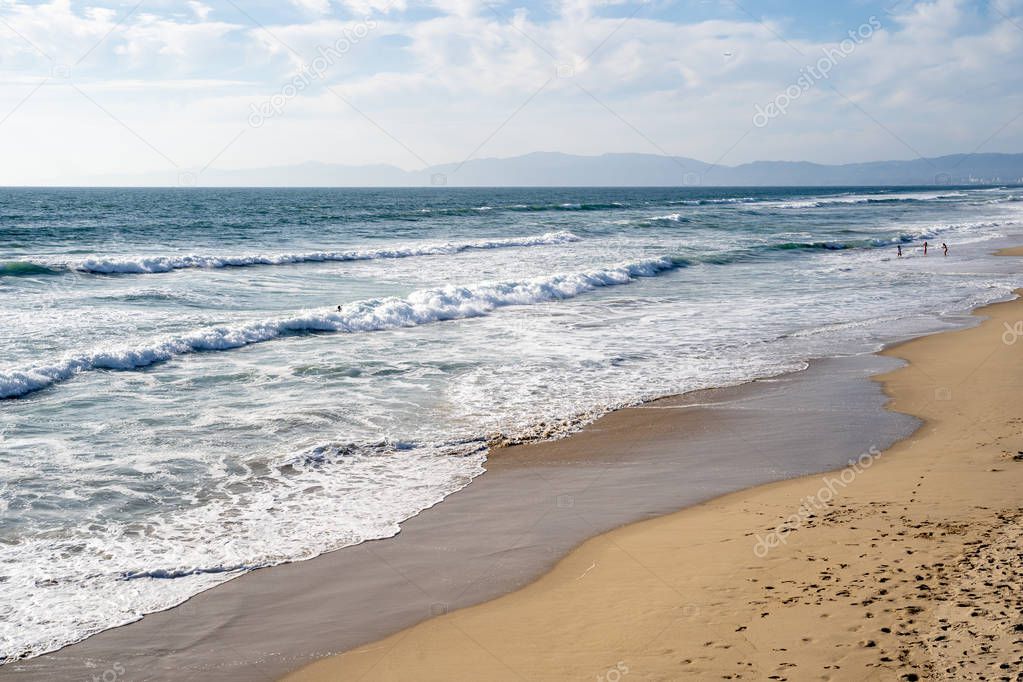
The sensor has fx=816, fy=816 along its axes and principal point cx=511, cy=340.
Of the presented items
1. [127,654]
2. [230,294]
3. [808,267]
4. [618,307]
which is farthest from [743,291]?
[127,654]

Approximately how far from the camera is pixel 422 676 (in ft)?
15.4

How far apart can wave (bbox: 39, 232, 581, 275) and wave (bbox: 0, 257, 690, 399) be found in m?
10.9

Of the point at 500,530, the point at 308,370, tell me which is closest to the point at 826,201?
the point at 308,370

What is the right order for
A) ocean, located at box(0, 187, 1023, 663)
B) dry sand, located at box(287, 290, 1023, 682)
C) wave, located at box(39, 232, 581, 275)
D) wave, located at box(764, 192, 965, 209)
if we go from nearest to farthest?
dry sand, located at box(287, 290, 1023, 682) → ocean, located at box(0, 187, 1023, 663) → wave, located at box(39, 232, 581, 275) → wave, located at box(764, 192, 965, 209)

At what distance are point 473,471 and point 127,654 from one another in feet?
13.1

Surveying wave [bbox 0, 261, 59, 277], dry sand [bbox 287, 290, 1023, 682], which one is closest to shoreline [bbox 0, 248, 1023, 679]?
dry sand [bbox 287, 290, 1023, 682]

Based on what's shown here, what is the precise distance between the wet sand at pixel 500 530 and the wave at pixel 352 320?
24.8ft

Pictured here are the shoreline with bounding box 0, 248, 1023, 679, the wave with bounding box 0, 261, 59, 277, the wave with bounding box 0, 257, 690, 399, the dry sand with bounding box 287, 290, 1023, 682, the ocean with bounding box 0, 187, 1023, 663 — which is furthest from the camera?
the wave with bounding box 0, 261, 59, 277

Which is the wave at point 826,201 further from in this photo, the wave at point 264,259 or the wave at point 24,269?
the wave at point 24,269

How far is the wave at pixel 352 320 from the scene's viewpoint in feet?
41.2

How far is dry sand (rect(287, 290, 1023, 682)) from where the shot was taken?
4.36 meters

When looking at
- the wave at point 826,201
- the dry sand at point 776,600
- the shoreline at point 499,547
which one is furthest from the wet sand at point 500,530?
the wave at point 826,201

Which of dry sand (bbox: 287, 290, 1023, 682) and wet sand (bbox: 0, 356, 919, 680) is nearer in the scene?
dry sand (bbox: 287, 290, 1023, 682)

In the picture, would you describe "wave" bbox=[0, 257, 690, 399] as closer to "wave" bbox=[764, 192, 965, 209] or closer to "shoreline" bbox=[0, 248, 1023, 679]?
"shoreline" bbox=[0, 248, 1023, 679]
